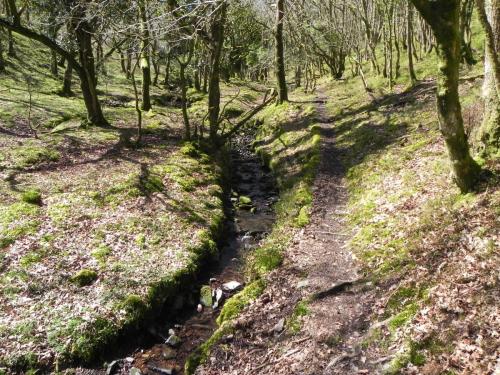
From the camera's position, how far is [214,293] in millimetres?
11148

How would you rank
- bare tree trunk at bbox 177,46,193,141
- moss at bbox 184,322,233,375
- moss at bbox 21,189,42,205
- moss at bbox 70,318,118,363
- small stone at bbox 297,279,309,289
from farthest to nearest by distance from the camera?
bare tree trunk at bbox 177,46,193,141 < moss at bbox 21,189,42,205 < small stone at bbox 297,279,309,289 < moss at bbox 70,318,118,363 < moss at bbox 184,322,233,375

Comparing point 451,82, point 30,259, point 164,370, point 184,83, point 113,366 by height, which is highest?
point 184,83

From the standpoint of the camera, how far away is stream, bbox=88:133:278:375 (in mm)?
8890

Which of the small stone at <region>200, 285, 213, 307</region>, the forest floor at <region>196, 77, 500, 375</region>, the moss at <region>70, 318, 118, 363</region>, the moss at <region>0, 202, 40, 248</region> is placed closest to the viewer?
the forest floor at <region>196, 77, 500, 375</region>

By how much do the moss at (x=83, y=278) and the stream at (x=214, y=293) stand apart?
85.3 inches

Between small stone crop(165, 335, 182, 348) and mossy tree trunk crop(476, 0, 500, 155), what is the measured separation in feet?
28.3

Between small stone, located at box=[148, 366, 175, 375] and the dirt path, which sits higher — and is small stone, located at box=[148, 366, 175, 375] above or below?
below

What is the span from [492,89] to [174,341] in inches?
371

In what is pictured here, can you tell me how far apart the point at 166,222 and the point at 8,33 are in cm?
3004

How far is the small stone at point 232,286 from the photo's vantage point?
→ 11.3 meters

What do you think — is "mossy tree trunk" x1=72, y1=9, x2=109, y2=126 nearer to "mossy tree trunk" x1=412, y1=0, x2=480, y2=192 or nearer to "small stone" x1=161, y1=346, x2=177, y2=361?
"small stone" x1=161, y1=346, x2=177, y2=361

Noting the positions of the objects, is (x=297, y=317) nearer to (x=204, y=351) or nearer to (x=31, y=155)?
(x=204, y=351)

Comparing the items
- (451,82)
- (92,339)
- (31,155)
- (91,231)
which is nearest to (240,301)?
(92,339)

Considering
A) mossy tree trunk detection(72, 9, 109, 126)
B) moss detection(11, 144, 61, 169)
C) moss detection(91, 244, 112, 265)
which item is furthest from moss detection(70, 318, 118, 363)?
mossy tree trunk detection(72, 9, 109, 126)
